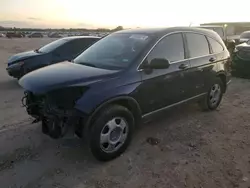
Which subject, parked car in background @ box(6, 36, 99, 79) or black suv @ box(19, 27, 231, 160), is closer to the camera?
black suv @ box(19, 27, 231, 160)

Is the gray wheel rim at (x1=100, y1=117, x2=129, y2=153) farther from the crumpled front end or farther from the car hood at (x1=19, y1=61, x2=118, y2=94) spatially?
the car hood at (x1=19, y1=61, x2=118, y2=94)

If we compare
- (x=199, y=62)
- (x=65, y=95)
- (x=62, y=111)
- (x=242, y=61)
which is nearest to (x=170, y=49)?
(x=199, y=62)

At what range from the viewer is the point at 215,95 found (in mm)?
5867

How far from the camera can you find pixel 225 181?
11.0ft

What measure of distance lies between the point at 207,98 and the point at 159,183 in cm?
283

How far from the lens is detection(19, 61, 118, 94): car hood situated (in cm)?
350

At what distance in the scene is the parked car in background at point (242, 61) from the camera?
909 cm

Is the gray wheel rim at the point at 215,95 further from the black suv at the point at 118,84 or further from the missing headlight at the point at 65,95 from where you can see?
the missing headlight at the point at 65,95

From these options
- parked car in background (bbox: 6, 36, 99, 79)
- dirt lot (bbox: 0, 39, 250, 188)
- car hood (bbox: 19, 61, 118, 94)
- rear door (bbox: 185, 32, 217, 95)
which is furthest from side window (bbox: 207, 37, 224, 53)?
parked car in background (bbox: 6, 36, 99, 79)

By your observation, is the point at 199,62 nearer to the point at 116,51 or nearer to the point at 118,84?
the point at 116,51

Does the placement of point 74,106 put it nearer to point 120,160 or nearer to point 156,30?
point 120,160

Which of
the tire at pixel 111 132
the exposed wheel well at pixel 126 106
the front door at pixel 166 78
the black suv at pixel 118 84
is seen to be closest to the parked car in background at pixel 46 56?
the black suv at pixel 118 84

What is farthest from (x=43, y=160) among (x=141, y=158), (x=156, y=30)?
(x=156, y=30)

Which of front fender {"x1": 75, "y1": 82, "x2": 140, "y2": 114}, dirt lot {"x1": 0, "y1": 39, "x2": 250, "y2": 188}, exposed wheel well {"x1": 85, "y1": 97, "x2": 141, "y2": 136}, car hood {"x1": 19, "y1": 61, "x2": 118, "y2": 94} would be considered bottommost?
dirt lot {"x1": 0, "y1": 39, "x2": 250, "y2": 188}
